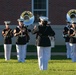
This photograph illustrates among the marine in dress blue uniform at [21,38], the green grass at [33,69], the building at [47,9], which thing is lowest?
the green grass at [33,69]

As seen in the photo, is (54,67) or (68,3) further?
(68,3)

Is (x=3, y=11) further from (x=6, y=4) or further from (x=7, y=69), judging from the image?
(x=7, y=69)

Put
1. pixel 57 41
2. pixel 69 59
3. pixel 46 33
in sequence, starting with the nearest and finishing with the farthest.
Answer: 1. pixel 46 33
2. pixel 69 59
3. pixel 57 41

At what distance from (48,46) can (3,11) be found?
14549mm

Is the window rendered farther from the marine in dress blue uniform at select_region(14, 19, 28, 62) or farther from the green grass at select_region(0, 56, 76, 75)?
the green grass at select_region(0, 56, 76, 75)

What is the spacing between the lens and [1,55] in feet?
75.8

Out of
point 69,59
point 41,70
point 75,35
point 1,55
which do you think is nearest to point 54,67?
point 41,70

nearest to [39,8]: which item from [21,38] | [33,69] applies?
[21,38]

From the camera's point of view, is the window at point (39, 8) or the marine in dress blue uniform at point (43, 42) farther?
the window at point (39, 8)

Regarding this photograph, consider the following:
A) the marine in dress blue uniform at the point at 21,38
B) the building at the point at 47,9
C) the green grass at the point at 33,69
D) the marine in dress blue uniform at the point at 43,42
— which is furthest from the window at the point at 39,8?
the marine in dress blue uniform at the point at 43,42

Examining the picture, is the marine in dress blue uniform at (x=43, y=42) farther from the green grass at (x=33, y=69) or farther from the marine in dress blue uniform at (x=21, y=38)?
the marine in dress blue uniform at (x=21, y=38)

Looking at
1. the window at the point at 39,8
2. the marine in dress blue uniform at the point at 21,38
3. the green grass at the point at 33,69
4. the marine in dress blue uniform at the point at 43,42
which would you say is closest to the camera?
the green grass at the point at 33,69

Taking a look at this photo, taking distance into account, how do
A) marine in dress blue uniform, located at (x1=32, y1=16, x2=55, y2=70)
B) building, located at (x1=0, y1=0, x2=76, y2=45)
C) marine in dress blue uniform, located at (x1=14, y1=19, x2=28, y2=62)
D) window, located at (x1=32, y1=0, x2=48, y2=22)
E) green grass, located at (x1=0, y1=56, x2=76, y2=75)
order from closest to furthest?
1. green grass, located at (x1=0, y1=56, x2=76, y2=75)
2. marine in dress blue uniform, located at (x1=32, y1=16, x2=55, y2=70)
3. marine in dress blue uniform, located at (x1=14, y1=19, x2=28, y2=62)
4. building, located at (x1=0, y1=0, x2=76, y2=45)
5. window, located at (x1=32, y1=0, x2=48, y2=22)

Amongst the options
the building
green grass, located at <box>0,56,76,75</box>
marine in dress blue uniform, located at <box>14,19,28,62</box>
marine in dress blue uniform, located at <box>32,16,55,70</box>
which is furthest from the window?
marine in dress blue uniform, located at <box>32,16,55,70</box>
